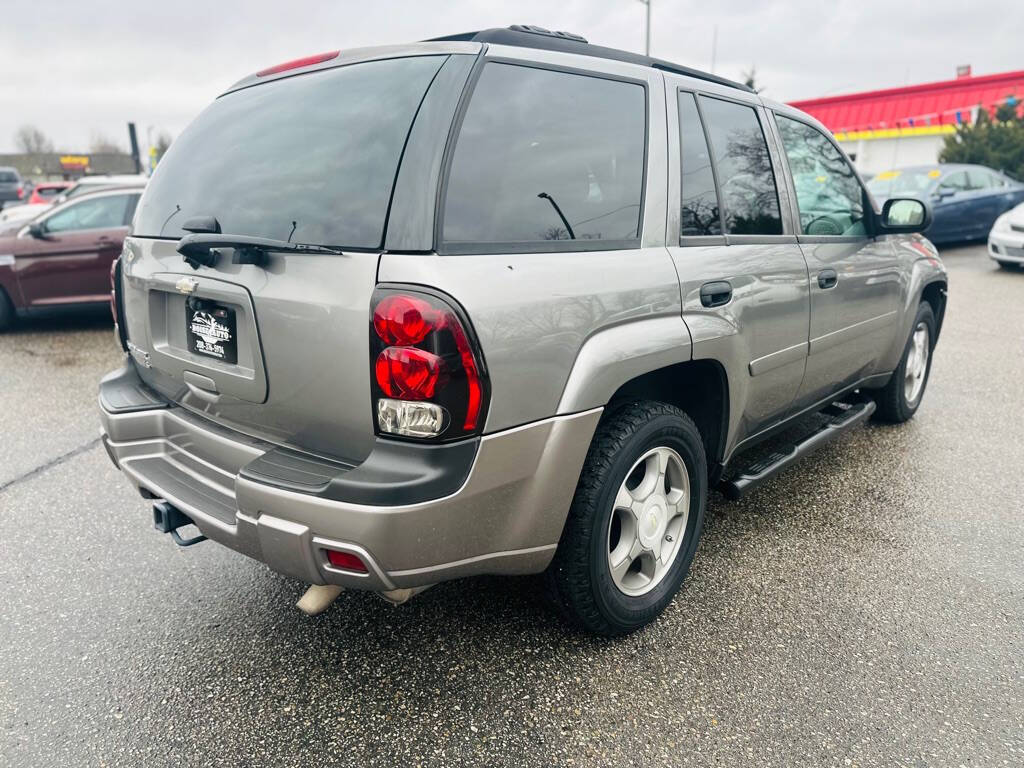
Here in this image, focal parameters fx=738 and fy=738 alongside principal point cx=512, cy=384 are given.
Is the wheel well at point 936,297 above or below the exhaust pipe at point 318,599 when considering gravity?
above

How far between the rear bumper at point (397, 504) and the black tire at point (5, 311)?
688 cm

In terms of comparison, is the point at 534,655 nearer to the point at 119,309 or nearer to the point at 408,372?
the point at 408,372

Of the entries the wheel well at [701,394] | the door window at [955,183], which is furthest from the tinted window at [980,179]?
the wheel well at [701,394]

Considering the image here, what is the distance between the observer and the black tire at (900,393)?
448 centimetres

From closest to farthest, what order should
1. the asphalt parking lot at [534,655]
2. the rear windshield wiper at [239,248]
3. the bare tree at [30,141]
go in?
the rear windshield wiper at [239,248], the asphalt parking lot at [534,655], the bare tree at [30,141]

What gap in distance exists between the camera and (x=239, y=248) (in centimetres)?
204

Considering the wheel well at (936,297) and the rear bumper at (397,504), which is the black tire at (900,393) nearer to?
the wheel well at (936,297)

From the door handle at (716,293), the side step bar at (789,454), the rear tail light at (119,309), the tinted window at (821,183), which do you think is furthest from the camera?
the tinted window at (821,183)

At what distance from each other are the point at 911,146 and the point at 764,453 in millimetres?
27138

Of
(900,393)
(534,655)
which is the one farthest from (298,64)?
(900,393)

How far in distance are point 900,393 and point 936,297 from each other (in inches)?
29.0

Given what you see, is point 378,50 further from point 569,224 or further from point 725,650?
point 725,650

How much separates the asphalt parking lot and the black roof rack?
1.91m

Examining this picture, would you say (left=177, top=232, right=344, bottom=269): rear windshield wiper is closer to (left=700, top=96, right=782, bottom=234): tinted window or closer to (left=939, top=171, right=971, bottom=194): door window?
(left=700, top=96, right=782, bottom=234): tinted window
